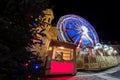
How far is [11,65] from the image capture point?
3.52 m

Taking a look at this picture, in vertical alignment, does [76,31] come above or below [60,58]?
above

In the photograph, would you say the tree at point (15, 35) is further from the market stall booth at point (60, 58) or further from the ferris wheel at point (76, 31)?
the ferris wheel at point (76, 31)

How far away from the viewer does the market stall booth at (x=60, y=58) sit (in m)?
14.7

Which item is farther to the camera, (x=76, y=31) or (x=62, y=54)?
(x=76, y=31)

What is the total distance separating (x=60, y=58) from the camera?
15.8m

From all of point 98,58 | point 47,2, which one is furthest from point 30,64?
point 98,58

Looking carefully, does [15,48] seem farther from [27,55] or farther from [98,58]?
[98,58]

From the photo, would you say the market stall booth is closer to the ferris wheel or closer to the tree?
the ferris wheel

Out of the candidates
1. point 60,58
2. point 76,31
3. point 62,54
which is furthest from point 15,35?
point 76,31

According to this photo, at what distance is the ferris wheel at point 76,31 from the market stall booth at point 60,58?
10.8 ft

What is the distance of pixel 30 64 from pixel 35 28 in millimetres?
697

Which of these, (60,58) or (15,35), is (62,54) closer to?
(60,58)

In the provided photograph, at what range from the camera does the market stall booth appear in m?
14.7

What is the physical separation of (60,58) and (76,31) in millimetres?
8179
